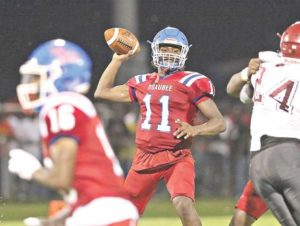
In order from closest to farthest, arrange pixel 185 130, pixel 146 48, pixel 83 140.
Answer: pixel 83 140 < pixel 185 130 < pixel 146 48

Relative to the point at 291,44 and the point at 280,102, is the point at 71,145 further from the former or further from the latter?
the point at 291,44

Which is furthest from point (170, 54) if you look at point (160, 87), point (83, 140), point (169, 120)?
point (83, 140)

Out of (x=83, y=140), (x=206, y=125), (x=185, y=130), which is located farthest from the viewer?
(x=206, y=125)

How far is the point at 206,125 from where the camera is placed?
6184 mm

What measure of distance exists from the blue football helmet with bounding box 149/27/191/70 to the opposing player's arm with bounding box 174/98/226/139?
36 centimetres

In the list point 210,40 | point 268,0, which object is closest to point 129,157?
point 268,0

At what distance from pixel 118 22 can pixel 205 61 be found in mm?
4769

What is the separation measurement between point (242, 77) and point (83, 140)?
186 cm

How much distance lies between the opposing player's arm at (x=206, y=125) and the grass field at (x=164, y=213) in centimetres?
308

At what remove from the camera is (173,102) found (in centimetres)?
634

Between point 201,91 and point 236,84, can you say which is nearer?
point 236,84

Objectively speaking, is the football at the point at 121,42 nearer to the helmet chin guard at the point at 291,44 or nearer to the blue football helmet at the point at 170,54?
the blue football helmet at the point at 170,54

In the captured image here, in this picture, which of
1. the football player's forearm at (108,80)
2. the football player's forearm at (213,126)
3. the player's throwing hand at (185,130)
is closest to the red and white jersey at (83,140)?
the player's throwing hand at (185,130)

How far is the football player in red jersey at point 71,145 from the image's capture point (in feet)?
12.9
